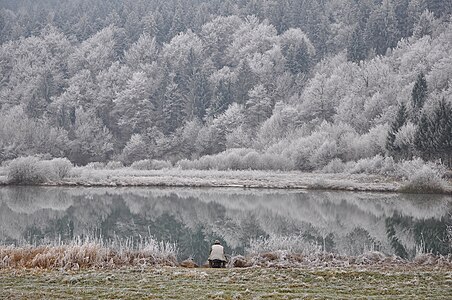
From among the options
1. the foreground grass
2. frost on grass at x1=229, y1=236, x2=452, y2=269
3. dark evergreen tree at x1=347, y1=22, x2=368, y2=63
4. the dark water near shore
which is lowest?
the dark water near shore

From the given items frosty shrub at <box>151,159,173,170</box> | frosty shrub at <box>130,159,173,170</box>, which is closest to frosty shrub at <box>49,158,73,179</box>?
frosty shrub at <box>130,159,173,170</box>

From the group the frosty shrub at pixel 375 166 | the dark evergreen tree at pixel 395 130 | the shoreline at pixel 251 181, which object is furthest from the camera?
the dark evergreen tree at pixel 395 130

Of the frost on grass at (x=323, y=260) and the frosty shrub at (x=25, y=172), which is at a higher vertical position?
the frosty shrub at (x=25, y=172)

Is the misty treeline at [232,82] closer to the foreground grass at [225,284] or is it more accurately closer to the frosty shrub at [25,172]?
the frosty shrub at [25,172]

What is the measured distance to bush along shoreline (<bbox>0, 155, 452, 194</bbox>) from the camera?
143 ft

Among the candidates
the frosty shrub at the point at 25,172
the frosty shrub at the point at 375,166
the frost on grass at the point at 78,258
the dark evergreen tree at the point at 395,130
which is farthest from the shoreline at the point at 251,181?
the frost on grass at the point at 78,258

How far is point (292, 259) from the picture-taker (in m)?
16.2

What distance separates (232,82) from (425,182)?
6427 cm

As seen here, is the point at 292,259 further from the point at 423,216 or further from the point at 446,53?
the point at 446,53

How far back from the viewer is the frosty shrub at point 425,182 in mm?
41938

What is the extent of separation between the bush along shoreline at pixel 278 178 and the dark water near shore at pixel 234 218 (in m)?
2.61

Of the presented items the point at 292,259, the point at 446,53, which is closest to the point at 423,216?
the point at 292,259

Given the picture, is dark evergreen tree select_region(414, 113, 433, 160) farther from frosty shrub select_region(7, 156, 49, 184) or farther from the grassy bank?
frosty shrub select_region(7, 156, 49, 184)

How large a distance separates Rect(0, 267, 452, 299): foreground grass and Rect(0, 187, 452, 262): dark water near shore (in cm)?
557
